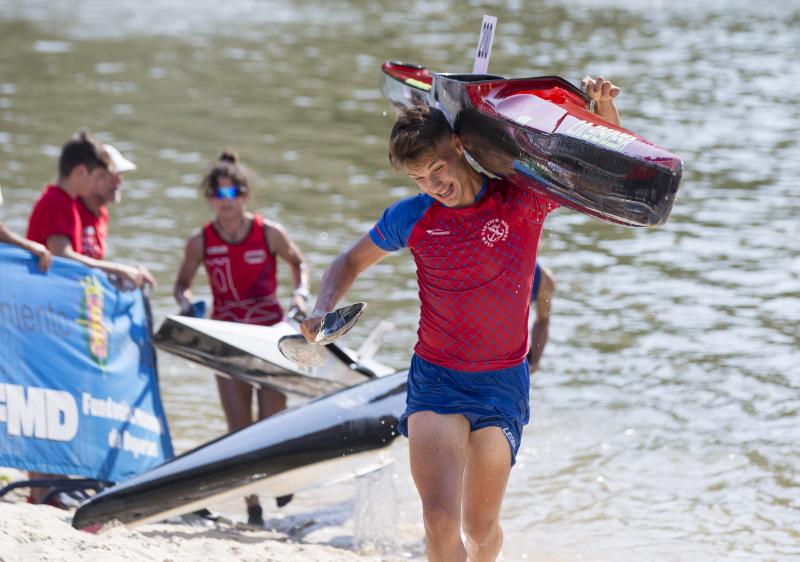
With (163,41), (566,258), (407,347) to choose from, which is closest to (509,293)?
(407,347)

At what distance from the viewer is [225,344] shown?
7.37 metres

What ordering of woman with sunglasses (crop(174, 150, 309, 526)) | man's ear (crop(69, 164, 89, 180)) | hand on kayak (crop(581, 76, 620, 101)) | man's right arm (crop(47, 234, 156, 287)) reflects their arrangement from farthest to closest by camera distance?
woman with sunglasses (crop(174, 150, 309, 526)) → man's ear (crop(69, 164, 89, 180)) → man's right arm (crop(47, 234, 156, 287)) → hand on kayak (crop(581, 76, 620, 101))

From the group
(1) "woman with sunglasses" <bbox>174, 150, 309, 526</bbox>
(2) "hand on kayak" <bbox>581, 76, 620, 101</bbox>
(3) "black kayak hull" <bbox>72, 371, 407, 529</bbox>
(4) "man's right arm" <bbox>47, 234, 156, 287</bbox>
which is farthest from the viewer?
(1) "woman with sunglasses" <bbox>174, 150, 309, 526</bbox>

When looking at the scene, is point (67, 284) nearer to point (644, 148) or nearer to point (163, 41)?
point (644, 148)

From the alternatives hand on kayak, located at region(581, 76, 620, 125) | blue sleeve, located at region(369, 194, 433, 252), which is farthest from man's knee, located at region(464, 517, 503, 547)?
hand on kayak, located at region(581, 76, 620, 125)

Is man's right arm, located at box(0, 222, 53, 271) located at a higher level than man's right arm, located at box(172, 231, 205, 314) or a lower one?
higher

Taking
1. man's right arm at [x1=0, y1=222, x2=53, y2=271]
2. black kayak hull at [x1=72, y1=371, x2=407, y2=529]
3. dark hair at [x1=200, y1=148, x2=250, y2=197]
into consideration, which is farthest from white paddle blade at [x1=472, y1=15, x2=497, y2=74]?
man's right arm at [x1=0, y1=222, x2=53, y2=271]

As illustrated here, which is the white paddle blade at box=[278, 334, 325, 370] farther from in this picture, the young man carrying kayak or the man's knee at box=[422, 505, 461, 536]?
the man's knee at box=[422, 505, 461, 536]

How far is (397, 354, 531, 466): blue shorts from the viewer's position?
4.86 m

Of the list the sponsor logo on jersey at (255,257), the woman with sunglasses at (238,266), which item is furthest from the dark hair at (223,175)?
the sponsor logo on jersey at (255,257)

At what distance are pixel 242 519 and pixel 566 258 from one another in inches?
252

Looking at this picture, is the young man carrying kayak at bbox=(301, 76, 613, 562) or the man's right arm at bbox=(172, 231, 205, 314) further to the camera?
the man's right arm at bbox=(172, 231, 205, 314)

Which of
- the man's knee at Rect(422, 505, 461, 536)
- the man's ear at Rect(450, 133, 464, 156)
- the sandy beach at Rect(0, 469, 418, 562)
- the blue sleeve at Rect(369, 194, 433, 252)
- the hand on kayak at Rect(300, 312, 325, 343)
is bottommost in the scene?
the sandy beach at Rect(0, 469, 418, 562)

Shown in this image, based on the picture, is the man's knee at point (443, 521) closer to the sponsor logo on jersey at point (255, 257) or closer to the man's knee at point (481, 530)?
the man's knee at point (481, 530)
